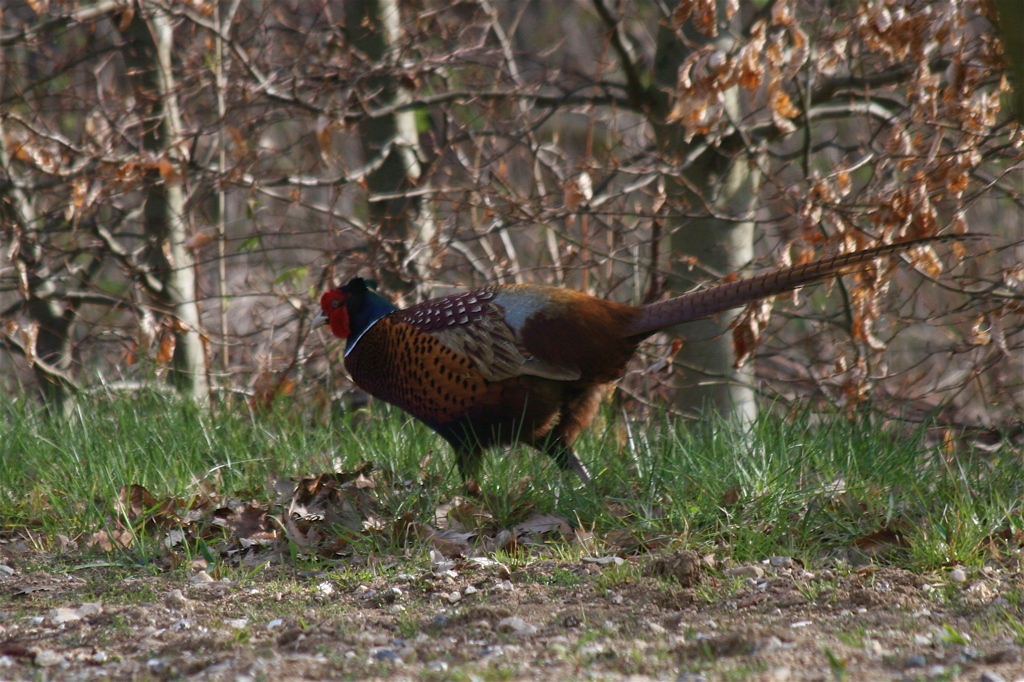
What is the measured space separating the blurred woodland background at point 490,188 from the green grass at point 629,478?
54 cm

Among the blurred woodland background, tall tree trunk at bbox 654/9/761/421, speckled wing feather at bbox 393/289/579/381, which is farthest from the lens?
tall tree trunk at bbox 654/9/761/421

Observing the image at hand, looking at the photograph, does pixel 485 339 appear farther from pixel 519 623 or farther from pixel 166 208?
pixel 166 208

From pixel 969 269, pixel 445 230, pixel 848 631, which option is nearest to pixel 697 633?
pixel 848 631

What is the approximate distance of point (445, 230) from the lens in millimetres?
6340

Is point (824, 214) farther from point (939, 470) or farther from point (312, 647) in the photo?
point (312, 647)

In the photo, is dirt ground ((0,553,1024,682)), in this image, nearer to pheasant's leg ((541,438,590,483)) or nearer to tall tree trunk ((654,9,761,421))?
pheasant's leg ((541,438,590,483))

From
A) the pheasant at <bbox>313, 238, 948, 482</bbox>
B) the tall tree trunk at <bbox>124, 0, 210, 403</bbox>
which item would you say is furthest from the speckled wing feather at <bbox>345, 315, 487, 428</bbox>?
the tall tree trunk at <bbox>124, 0, 210, 403</bbox>

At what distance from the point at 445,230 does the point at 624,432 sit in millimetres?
2080

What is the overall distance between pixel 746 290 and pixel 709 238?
1.47 meters

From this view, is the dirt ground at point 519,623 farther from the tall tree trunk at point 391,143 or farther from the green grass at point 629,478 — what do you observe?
the tall tree trunk at point 391,143

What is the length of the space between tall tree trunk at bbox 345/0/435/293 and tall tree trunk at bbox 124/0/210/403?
110 cm

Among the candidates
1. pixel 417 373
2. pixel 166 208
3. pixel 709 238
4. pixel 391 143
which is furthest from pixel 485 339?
pixel 166 208

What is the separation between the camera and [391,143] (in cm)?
612

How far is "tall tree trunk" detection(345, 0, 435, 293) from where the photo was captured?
6.00 meters
